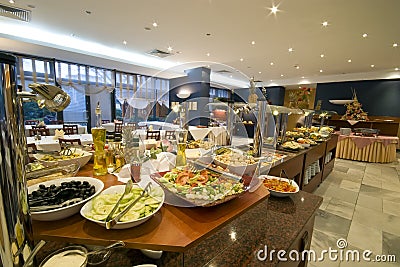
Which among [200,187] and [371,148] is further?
[371,148]

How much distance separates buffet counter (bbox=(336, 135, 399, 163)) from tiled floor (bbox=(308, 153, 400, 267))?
114 cm

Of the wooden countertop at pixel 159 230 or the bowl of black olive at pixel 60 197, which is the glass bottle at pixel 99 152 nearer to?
the bowl of black olive at pixel 60 197

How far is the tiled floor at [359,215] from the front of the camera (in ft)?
6.26

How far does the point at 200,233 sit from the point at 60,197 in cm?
47

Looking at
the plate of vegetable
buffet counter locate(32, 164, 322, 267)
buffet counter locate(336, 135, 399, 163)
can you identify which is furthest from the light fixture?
buffet counter locate(336, 135, 399, 163)

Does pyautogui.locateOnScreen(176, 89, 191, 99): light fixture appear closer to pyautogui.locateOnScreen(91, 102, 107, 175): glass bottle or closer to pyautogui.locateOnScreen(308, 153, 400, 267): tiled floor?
pyautogui.locateOnScreen(91, 102, 107, 175): glass bottle

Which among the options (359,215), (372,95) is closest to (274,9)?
(359,215)

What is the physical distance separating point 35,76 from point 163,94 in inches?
278

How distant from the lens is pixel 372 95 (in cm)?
796

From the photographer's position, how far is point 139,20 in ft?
12.4

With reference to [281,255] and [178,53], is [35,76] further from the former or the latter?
[281,255]

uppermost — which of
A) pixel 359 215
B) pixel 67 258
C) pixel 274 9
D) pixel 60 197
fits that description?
pixel 274 9

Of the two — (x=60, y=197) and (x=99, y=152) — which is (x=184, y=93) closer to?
(x=99, y=152)

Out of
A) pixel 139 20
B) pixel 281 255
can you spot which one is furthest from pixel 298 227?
pixel 139 20
